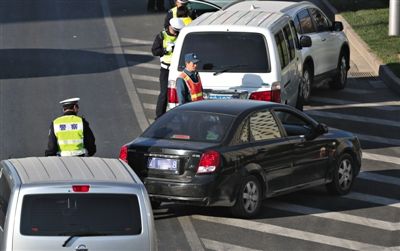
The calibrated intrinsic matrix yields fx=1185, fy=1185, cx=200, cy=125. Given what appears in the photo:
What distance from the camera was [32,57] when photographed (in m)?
25.5

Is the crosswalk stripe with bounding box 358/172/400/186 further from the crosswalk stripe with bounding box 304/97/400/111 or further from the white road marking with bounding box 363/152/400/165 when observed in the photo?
the crosswalk stripe with bounding box 304/97/400/111

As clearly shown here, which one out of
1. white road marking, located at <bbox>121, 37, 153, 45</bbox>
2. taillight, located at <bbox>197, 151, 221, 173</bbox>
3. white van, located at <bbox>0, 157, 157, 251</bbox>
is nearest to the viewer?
white van, located at <bbox>0, 157, 157, 251</bbox>

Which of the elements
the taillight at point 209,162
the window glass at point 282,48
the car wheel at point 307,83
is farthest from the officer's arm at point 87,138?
the car wheel at point 307,83

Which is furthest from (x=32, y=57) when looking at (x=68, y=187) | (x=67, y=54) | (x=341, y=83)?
(x=68, y=187)

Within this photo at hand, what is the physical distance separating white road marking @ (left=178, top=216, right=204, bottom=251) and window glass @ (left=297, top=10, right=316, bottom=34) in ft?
26.5

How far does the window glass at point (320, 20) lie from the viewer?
2295 centimetres

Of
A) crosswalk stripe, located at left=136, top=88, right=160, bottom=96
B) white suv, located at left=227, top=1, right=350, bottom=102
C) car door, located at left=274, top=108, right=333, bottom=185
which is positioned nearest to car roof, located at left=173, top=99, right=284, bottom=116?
car door, located at left=274, top=108, right=333, bottom=185

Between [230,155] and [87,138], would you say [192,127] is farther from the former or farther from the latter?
[87,138]

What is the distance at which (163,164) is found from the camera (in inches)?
571

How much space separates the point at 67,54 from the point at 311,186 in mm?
10945

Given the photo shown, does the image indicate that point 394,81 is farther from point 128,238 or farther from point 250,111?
point 128,238

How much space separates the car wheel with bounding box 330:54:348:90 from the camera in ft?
78.1

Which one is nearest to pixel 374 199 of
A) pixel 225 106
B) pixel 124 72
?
pixel 225 106

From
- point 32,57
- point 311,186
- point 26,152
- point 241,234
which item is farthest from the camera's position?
point 32,57
